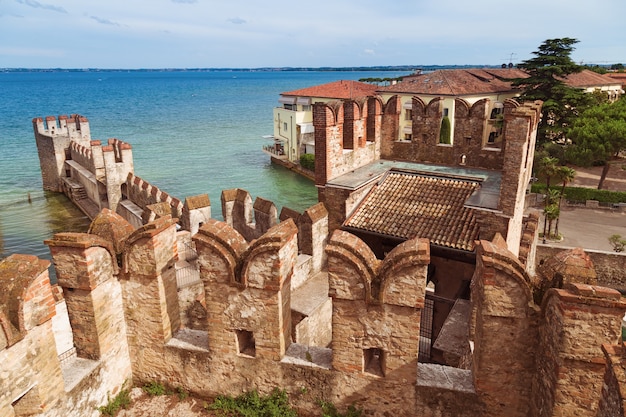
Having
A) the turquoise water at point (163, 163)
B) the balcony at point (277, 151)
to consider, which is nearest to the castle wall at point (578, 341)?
the turquoise water at point (163, 163)

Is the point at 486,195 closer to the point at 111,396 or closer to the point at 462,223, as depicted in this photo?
the point at 462,223

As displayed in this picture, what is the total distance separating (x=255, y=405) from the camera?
23.6 ft

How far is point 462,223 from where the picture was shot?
11898 millimetres

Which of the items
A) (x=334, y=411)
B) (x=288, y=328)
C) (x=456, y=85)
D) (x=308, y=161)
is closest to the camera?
(x=334, y=411)

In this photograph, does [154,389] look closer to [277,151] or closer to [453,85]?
[453,85]

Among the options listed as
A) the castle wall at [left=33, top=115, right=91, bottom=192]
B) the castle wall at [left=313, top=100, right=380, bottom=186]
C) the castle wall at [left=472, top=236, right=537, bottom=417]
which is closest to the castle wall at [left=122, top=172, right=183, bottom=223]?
the castle wall at [left=313, top=100, right=380, bottom=186]

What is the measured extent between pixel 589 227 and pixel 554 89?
13.6 metres

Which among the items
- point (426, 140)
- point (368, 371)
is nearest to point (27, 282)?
point (368, 371)

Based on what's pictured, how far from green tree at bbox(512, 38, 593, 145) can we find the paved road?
8.63 m

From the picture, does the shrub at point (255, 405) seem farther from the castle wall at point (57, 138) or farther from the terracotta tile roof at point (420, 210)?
the castle wall at point (57, 138)

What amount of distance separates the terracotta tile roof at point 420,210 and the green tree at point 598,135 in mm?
24206

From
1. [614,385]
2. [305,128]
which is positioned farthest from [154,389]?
[305,128]

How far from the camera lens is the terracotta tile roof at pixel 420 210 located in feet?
38.4

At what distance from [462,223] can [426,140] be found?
139 inches
